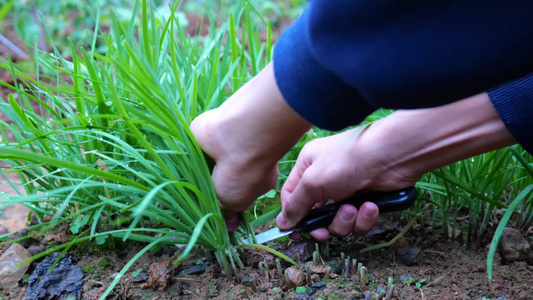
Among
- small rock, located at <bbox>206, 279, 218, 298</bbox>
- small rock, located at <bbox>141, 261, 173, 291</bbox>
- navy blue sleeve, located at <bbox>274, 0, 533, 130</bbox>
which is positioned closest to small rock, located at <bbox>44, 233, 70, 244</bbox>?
small rock, located at <bbox>141, 261, 173, 291</bbox>

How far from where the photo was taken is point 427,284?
1027 mm

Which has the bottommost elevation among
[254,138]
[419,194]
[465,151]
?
[419,194]

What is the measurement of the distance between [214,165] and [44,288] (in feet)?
1.40

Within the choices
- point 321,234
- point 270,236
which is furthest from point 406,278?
point 270,236

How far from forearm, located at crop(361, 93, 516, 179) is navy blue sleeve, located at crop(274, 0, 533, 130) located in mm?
353

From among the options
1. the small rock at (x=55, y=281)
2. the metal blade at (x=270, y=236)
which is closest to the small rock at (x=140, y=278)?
the small rock at (x=55, y=281)

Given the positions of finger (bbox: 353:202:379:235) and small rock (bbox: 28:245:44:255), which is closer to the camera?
finger (bbox: 353:202:379:235)

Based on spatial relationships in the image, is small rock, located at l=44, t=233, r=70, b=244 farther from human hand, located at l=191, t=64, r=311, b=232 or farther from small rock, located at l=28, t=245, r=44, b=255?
human hand, located at l=191, t=64, r=311, b=232

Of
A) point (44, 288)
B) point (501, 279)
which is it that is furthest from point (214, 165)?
point (501, 279)

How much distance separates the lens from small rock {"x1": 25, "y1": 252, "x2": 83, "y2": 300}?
1.05 metres

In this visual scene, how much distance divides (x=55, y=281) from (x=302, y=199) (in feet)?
1.75

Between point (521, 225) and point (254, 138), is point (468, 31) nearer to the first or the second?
point (254, 138)

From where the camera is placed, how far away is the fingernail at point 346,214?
105 cm

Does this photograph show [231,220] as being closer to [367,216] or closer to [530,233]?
[367,216]
